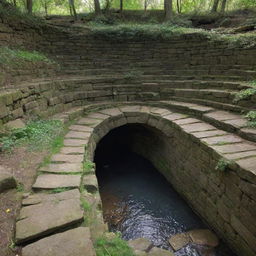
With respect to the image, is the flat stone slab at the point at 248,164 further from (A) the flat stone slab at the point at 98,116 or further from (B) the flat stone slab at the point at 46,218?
(A) the flat stone slab at the point at 98,116

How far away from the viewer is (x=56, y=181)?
2.84m

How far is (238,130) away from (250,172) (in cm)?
147

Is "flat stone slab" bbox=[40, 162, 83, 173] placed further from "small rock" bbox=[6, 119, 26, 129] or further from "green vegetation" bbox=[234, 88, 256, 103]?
"green vegetation" bbox=[234, 88, 256, 103]

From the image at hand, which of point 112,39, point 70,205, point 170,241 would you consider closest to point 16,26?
point 112,39

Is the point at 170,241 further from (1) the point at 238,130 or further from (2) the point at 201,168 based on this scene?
(1) the point at 238,130

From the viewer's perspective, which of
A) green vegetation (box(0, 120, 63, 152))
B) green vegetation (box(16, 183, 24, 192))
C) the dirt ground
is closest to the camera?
the dirt ground

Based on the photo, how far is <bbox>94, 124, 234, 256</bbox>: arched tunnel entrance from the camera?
465cm

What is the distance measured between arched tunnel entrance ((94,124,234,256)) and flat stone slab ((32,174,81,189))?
2.34 m

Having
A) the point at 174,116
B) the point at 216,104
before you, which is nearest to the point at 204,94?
the point at 216,104

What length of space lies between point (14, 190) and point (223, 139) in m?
3.71

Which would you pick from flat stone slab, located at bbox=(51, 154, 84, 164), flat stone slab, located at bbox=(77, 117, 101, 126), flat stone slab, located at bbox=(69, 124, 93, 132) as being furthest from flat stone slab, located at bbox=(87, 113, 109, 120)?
flat stone slab, located at bbox=(51, 154, 84, 164)

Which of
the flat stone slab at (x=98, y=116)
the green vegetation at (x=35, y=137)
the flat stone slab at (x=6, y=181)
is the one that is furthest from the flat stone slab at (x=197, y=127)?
the flat stone slab at (x=6, y=181)

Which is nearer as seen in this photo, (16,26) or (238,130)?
(238,130)

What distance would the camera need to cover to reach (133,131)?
26.0 feet
